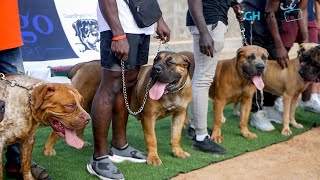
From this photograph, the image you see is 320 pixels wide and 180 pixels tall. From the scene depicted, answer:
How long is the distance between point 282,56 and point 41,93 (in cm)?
371

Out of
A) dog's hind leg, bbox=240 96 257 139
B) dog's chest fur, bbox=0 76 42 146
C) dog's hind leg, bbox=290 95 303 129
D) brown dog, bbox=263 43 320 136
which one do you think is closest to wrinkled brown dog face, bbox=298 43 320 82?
brown dog, bbox=263 43 320 136

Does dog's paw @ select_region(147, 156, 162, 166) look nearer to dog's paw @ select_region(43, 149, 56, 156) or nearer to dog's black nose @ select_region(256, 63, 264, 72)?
dog's paw @ select_region(43, 149, 56, 156)

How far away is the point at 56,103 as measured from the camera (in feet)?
12.0

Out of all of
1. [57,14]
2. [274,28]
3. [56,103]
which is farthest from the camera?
[57,14]

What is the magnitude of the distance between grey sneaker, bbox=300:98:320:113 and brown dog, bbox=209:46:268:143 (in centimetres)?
188

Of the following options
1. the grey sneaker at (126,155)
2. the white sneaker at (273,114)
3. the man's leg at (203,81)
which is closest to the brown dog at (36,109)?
the grey sneaker at (126,155)

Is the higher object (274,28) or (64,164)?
(274,28)

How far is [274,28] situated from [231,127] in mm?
1460

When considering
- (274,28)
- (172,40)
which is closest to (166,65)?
(274,28)

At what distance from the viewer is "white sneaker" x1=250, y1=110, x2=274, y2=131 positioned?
21.3ft

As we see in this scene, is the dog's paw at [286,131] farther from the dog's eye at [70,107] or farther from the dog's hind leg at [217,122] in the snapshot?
the dog's eye at [70,107]

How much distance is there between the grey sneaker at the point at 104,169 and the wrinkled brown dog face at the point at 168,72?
2.67 ft

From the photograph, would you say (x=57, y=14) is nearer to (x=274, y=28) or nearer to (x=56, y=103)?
(x=274, y=28)

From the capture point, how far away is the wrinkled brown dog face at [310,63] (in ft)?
20.1
